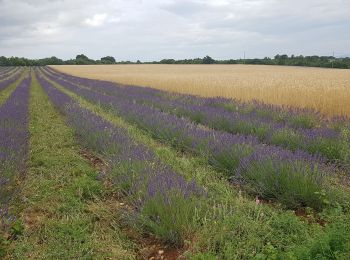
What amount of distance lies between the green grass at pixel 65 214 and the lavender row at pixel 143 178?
1.07 feet

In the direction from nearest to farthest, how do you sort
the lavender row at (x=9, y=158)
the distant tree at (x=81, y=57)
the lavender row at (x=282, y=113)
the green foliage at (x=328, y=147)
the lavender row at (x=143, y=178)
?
the lavender row at (x=143, y=178) → the lavender row at (x=9, y=158) → the green foliage at (x=328, y=147) → the lavender row at (x=282, y=113) → the distant tree at (x=81, y=57)

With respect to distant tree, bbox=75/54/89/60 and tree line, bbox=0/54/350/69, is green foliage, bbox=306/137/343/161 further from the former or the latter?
distant tree, bbox=75/54/89/60

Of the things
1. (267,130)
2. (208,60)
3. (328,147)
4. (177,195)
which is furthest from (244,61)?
(177,195)

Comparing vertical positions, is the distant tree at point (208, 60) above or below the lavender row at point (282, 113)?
above

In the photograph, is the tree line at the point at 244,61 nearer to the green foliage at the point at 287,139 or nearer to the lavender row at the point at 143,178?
the green foliage at the point at 287,139

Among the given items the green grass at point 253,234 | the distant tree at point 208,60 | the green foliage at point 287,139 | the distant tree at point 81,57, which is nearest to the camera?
the green grass at point 253,234

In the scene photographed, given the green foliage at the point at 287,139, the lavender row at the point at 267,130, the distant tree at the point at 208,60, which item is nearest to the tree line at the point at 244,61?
the distant tree at the point at 208,60

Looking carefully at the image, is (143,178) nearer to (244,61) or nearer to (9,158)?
(9,158)

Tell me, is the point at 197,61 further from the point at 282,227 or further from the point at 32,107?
the point at 282,227

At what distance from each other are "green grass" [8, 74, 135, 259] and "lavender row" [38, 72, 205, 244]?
33cm

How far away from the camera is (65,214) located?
14.5 ft

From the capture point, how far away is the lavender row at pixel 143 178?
374 cm

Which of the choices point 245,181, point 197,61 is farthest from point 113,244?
point 197,61

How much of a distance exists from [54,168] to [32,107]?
30.0ft
